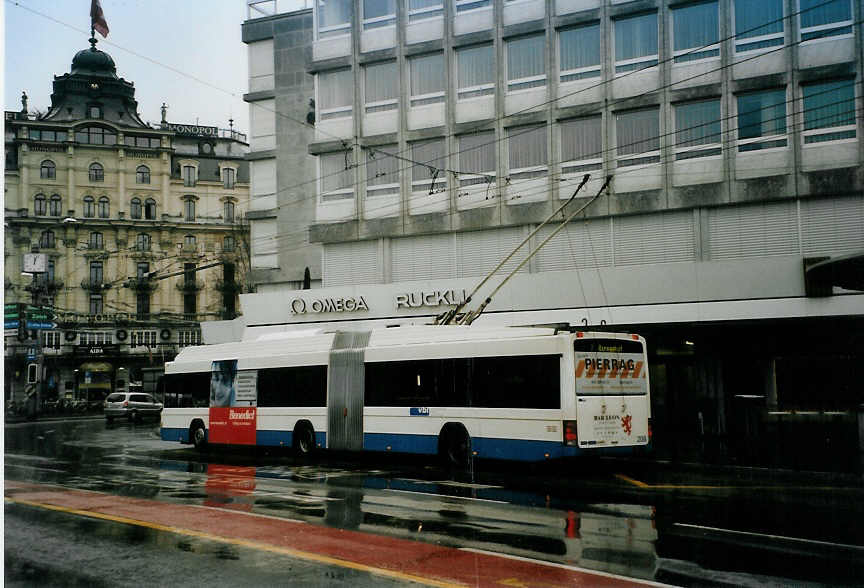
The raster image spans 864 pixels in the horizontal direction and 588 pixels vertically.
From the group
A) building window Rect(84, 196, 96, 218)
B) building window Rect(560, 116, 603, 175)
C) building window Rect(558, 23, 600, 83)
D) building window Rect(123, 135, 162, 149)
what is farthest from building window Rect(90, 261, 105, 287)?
building window Rect(558, 23, 600, 83)

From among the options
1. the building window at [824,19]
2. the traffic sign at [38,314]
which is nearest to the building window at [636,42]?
the building window at [824,19]

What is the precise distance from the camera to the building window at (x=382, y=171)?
26188mm

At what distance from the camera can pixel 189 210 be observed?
24922 mm

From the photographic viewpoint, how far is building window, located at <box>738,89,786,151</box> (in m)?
20.5

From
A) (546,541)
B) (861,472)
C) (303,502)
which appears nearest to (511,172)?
(861,472)

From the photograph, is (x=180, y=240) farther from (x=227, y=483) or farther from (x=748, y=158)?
(x=748, y=158)

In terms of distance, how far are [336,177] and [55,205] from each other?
12210mm

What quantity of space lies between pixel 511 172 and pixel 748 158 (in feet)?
20.9

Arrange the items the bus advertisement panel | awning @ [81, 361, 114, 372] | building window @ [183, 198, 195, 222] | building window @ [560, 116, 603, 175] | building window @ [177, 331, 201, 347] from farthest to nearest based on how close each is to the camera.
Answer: building window @ [177, 331, 201, 347] → building window @ [183, 198, 195, 222] → awning @ [81, 361, 114, 372] → building window @ [560, 116, 603, 175] → the bus advertisement panel

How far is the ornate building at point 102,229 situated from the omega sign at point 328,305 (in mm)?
3279

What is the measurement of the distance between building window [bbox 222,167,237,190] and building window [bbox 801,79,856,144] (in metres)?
19.5

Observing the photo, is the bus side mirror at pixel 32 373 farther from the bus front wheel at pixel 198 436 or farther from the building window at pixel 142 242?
the bus front wheel at pixel 198 436

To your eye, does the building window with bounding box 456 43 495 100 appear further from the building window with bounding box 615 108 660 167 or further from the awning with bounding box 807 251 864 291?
the awning with bounding box 807 251 864 291

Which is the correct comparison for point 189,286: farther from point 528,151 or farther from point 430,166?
point 528,151
